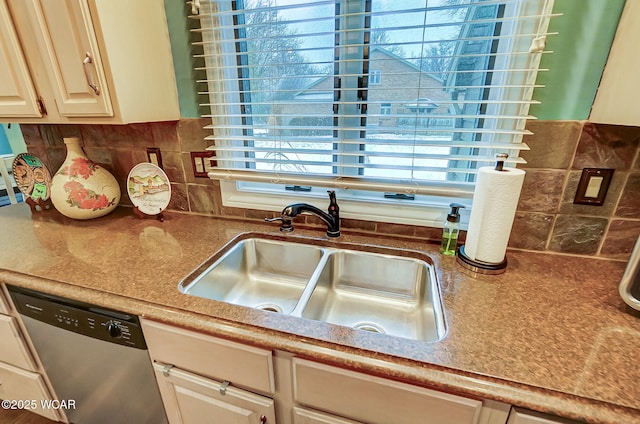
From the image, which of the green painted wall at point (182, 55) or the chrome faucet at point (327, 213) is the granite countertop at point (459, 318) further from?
the green painted wall at point (182, 55)

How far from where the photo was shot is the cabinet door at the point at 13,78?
3.35 feet

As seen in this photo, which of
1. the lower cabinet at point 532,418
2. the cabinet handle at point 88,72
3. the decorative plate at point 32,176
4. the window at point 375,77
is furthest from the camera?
the decorative plate at point 32,176

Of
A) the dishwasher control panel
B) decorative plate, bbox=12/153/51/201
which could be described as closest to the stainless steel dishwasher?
the dishwasher control panel

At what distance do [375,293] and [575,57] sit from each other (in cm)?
97

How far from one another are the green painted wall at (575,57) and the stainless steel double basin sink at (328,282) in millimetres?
637

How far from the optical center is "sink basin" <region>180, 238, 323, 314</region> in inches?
44.6

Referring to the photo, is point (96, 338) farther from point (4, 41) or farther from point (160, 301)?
point (4, 41)

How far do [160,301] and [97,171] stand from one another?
0.90 m

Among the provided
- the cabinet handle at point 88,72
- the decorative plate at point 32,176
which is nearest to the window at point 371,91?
the cabinet handle at point 88,72

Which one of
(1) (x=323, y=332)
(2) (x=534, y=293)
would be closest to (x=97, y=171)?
(1) (x=323, y=332)

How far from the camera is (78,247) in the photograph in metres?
1.13

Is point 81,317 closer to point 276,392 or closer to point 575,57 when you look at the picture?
point 276,392

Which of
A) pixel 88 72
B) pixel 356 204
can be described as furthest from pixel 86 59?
pixel 356 204

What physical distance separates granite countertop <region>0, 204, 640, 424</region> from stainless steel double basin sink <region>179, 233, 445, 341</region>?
60mm
